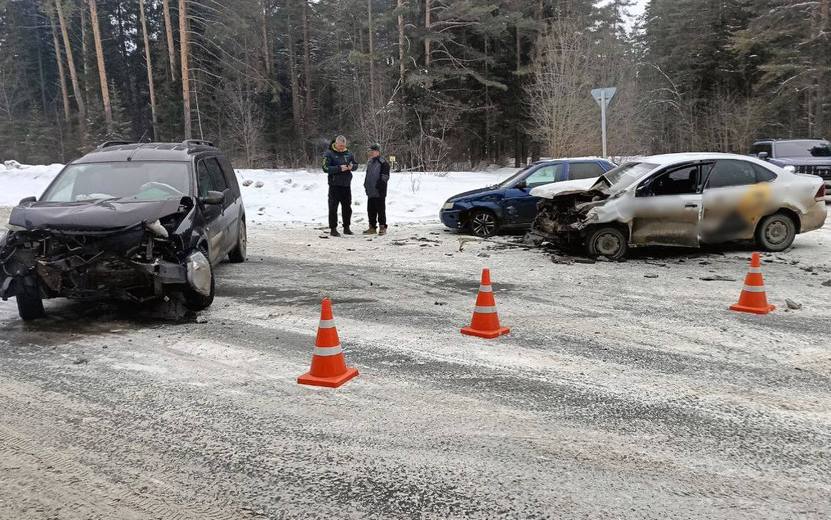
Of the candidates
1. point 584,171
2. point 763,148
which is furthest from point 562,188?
point 763,148

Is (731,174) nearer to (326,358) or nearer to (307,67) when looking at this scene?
(326,358)

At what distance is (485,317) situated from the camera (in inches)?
220

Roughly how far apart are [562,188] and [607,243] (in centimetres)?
162

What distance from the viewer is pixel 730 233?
9375mm

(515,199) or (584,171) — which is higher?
(584,171)

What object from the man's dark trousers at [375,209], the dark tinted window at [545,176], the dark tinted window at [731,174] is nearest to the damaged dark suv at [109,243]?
the man's dark trousers at [375,209]

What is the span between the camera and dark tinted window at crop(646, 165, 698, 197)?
9086 millimetres

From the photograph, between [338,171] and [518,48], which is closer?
[338,171]

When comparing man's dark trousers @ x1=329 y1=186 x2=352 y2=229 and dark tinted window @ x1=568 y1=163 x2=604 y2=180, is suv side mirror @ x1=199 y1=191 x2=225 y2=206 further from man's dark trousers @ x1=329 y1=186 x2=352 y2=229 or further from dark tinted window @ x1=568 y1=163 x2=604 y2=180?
dark tinted window @ x1=568 y1=163 x2=604 y2=180

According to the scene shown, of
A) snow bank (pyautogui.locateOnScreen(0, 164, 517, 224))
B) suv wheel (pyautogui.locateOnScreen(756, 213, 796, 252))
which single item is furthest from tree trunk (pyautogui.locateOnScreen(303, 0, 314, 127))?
suv wheel (pyautogui.locateOnScreen(756, 213, 796, 252))

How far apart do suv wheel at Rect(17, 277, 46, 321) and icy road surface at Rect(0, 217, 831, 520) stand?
19 cm

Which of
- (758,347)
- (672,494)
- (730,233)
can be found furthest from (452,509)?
(730,233)

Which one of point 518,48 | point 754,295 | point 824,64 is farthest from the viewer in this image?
point 518,48

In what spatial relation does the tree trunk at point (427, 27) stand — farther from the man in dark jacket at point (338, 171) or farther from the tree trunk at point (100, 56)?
the man in dark jacket at point (338, 171)
